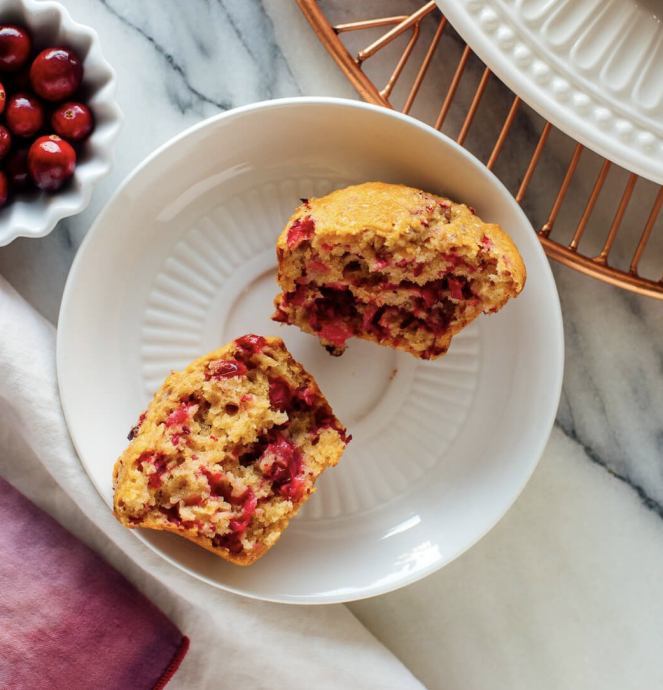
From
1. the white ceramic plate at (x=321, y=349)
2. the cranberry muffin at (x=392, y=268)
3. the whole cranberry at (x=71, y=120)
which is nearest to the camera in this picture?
the cranberry muffin at (x=392, y=268)

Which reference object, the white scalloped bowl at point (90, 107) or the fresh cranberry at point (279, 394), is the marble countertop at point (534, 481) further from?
the fresh cranberry at point (279, 394)

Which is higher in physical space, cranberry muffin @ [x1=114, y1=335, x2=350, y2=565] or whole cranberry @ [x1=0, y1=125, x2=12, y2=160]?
whole cranberry @ [x1=0, y1=125, x2=12, y2=160]

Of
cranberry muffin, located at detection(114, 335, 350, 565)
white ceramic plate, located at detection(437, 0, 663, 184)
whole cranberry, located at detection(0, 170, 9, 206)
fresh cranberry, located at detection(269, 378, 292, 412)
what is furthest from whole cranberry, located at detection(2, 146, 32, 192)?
white ceramic plate, located at detection(437, 0, 663, 184)

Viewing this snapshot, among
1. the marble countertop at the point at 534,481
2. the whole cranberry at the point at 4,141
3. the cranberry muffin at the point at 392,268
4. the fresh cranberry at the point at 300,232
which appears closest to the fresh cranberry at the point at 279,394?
the cranberry muffin at the point at 392,268

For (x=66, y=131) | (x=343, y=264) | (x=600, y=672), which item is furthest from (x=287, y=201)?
(x=600, y=672)

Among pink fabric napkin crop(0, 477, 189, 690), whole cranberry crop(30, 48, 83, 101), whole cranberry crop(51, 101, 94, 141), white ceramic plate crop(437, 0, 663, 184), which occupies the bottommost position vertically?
pink fabric napkin crop(0, 477, 189, 690)

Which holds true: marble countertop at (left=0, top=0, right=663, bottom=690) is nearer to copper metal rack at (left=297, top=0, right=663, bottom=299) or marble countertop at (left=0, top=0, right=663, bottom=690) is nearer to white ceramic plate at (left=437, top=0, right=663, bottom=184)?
copper metal rack at (left=297, top=0, right=663, bottom=299)
